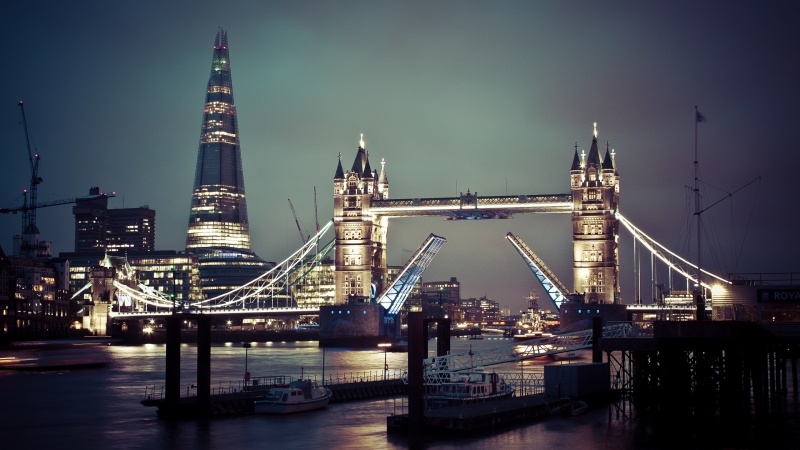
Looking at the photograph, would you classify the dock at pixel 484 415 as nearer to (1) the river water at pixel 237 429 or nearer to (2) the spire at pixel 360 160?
(1) the river water at pixel 237 429

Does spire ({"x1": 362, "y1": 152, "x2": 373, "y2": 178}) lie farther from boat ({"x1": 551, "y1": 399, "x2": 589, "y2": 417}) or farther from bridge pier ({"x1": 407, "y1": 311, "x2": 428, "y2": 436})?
bridge pier ({"x1": 407, "y1": 311, "x2": 428, "y2": 436})

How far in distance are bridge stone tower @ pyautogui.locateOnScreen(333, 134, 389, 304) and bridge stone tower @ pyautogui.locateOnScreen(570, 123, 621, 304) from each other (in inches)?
1112

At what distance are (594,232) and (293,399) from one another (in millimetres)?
91138

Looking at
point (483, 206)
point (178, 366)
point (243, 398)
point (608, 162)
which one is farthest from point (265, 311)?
point (178, 366)

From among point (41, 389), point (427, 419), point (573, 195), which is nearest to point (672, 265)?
point (573, 195)

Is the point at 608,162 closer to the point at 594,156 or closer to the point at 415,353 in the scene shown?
the point at 594,156

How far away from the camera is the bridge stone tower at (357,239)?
6235 inches

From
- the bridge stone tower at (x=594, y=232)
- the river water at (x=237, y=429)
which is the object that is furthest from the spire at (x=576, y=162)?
the river water at (x=237, y=429)

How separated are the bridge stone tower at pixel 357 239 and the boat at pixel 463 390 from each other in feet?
303

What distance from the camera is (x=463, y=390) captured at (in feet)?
206

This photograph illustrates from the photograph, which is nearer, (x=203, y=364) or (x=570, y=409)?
(x=203, y=364)

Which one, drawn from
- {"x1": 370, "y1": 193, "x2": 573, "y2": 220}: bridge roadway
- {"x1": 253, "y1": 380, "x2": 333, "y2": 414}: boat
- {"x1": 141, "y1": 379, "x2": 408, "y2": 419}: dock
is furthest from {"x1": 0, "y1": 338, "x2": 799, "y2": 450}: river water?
{"x1": 370, "y1": 193, "x2": 573, "y2": 220}: bridge roadway

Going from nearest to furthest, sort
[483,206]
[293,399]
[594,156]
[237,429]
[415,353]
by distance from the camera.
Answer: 1. [415,353]
2. [237,429]
3. [293,399]
4. [483,206]
5. [594,156]

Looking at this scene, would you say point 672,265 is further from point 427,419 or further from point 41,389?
point 427,419
